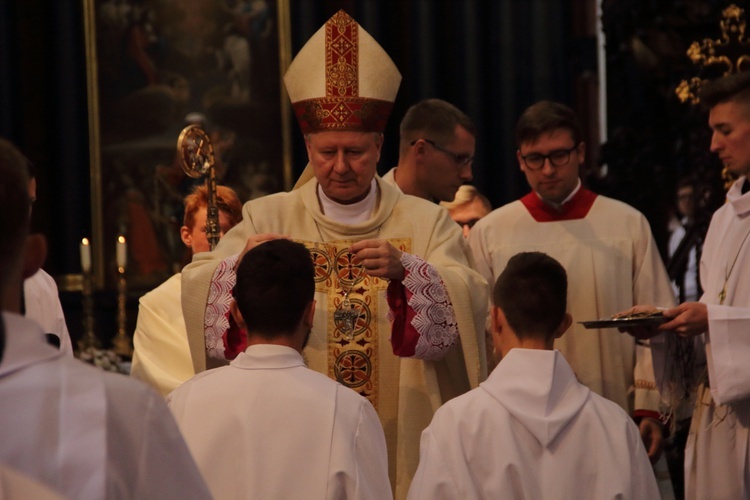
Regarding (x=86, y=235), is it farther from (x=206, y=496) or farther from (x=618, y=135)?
(x=206, y=496)

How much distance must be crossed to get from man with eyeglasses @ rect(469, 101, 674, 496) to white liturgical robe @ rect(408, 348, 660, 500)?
1.73m

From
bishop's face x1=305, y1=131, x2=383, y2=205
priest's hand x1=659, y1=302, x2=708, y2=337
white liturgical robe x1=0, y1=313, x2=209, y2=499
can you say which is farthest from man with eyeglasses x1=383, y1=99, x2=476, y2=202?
white liturgical robe x1=0, y1=313, x2=209, y2=499

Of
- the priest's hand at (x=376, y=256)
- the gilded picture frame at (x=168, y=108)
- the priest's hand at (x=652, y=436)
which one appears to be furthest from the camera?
the gilded picture frame at (x=168, y=108)

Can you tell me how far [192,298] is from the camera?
4.30 m

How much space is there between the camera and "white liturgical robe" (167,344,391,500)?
9.89 ft

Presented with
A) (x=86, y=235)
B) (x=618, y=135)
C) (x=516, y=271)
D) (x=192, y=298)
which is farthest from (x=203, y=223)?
(x=86, y=235)

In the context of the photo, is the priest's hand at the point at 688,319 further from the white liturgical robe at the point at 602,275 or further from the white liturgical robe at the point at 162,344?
the white liturgical robe at the point at 162,344

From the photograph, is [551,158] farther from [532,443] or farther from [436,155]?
[532,443]

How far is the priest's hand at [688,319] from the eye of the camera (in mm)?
4418

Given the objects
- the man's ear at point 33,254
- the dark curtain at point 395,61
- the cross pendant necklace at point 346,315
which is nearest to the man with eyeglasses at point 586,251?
the cross pendant necklace at point 346,315

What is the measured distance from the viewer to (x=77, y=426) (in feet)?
6.41

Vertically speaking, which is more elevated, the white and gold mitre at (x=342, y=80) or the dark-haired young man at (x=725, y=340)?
the white and gold mitre at (x=342, y=80)

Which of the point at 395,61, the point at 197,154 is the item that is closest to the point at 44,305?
the point at 197,154

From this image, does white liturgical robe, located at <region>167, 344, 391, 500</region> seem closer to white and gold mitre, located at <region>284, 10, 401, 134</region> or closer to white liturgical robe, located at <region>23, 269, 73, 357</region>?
white and gold mitre, located at <region>284, 10, 401, 134</region>
